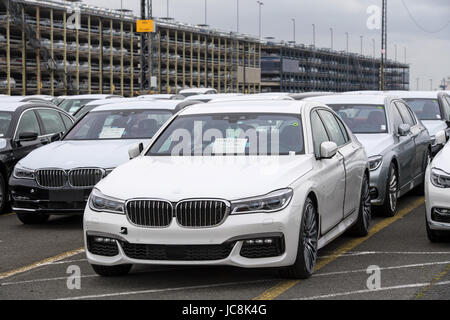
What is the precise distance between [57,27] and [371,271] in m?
93.2

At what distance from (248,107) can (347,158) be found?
1.17 m

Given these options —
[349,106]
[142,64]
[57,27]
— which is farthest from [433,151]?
[57,27]

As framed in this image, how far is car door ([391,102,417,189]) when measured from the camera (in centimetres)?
1153

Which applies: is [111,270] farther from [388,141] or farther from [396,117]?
[396,117]

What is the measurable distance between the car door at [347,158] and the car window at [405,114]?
3.76 meters

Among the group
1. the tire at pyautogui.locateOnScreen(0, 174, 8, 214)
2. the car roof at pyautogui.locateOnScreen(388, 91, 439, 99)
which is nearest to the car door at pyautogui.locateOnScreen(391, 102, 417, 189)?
the car roof at pyautogui.locateOnScreen(388, 91, 439, 99)

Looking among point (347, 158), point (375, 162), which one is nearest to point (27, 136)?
point (375, 162)

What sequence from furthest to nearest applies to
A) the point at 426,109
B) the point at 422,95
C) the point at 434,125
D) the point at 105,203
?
the point at 422,95, the point at 426,109, the point at 434,125, the point at 105,203

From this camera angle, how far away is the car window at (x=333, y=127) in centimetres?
→ 862

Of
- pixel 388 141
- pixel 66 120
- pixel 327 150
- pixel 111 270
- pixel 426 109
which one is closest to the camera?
pixel 111 270

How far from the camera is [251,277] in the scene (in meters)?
6.88

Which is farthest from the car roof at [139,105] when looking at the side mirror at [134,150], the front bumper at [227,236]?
the front bumper at [227,236]

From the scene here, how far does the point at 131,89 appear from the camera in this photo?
113375 millimetres

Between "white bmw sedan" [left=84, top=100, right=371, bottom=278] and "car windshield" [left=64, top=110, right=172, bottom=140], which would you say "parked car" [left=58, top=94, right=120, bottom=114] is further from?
"white bmw sedan" [left=84, top=100, right=371, bottom=278]
